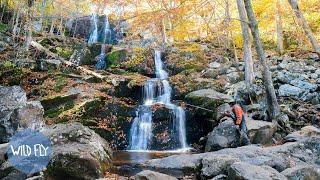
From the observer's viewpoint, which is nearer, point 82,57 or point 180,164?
point 180,164

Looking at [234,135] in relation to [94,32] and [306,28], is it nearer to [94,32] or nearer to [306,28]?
[306,28]

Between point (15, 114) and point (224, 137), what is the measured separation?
243 inches

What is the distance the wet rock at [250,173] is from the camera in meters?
6.07

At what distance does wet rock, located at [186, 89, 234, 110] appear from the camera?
45.0 feet

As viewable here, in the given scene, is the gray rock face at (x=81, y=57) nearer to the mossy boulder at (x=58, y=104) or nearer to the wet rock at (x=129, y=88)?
the wet rock at (x=129, y=88)

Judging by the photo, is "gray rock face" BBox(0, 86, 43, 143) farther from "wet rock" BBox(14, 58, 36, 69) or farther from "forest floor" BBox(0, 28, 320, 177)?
"wet rock" BBox(14, 58, 36, 69)

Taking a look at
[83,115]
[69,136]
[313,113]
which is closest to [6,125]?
[69,136]

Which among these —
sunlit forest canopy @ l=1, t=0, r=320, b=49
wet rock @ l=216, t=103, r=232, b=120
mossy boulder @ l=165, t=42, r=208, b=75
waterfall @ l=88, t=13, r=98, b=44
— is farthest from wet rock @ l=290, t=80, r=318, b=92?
waterfall @ l=88, t=13, r=98, b=44

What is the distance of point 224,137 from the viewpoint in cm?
1118

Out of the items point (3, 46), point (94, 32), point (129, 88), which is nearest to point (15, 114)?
point (129, 88)

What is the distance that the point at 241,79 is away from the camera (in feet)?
58.4

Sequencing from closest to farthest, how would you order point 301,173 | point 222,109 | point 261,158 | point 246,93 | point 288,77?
1. point 301,173
2. point 261,158
3. point 222,109
4. point 246,93
5. point 288,77

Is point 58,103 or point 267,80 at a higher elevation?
point 267,80

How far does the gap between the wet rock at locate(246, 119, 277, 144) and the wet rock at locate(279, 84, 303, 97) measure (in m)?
4.57
